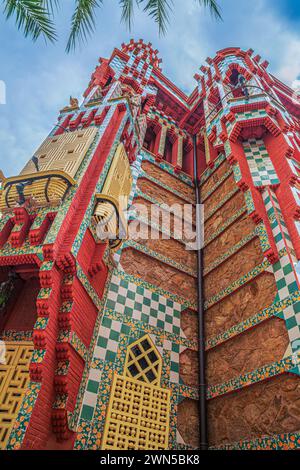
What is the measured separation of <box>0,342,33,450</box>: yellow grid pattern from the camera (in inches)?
154

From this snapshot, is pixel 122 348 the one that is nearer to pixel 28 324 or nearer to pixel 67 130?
pixel 28 324

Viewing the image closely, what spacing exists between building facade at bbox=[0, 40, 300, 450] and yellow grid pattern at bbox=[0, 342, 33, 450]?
19 millimetres

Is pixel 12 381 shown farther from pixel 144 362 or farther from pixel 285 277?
pixel 285 277

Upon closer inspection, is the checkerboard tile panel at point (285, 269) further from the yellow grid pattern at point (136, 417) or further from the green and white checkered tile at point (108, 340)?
the green and white checkered tile at point (108, 340)

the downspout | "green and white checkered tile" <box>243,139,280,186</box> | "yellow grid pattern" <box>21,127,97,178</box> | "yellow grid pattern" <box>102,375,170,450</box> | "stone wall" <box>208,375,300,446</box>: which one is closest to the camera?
"stone wall" <box>208,375,300,446</box>

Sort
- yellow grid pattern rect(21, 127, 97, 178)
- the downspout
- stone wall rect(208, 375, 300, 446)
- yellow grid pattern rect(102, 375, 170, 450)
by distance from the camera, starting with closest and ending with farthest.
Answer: stone wall rect(208, 375, 300, 446), yellow grid pattern rect(102, 375, 170, 450), the downspout, yellow grid pattern rect(21, 127, 97, 178)

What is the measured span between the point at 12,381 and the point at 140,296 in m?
2.96

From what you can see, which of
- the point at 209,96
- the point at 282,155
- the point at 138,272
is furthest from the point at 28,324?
Answer: the point at 209,96

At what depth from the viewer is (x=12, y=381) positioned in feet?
14.3

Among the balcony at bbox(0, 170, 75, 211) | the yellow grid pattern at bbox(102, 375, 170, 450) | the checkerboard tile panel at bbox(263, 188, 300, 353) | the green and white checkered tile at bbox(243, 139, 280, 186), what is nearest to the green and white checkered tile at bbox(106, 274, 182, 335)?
the yellow grid pattern at bbox(102, 375, 170, 450)

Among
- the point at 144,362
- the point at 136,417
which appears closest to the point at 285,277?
the point at 144,362

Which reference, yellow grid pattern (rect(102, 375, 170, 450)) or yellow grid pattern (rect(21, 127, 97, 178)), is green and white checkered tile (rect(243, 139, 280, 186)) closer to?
yellow grid pattern (rect(21, 127, 97, 178))

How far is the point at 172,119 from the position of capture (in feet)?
43.6

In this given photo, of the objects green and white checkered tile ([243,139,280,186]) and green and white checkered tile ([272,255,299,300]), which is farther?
green and white checkered tile ([243,139,280,186])
